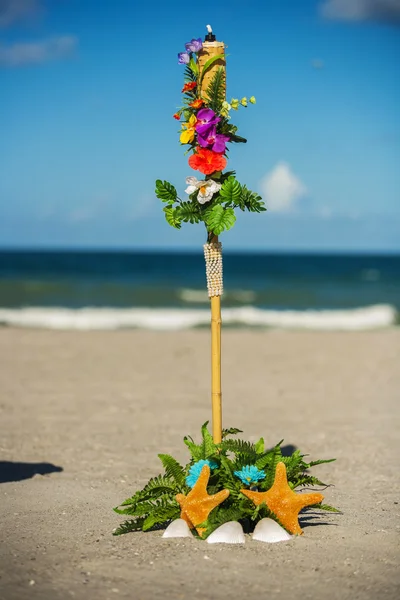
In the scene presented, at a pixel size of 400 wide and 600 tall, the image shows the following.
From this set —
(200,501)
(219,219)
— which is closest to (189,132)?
(219,219)

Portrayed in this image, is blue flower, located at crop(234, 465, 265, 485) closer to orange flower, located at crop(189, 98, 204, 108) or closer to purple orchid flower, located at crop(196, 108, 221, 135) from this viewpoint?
purple orchid flower, located at crop(196, 108, 221, 135)

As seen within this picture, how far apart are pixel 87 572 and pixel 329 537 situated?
4.88 ft

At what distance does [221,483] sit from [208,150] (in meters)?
2.02

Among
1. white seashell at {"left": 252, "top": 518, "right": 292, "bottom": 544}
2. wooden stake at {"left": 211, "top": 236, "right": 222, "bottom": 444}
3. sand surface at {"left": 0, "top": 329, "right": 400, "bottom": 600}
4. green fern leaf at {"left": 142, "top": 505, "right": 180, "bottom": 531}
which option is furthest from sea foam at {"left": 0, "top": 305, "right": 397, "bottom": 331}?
white seashell at {"left": 252, "top": 518, "right": 292, "bottom": 544}

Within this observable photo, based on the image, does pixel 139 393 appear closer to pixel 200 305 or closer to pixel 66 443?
pixel 66 443

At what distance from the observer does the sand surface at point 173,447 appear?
164 inches

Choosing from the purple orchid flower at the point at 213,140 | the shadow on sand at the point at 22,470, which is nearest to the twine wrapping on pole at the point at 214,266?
the purple orchid flower at the point at 213,140

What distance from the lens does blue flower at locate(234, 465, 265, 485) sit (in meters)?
4.76

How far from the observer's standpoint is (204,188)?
4941 mm

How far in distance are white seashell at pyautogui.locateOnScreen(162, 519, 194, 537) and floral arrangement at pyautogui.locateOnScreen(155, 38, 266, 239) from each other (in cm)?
174

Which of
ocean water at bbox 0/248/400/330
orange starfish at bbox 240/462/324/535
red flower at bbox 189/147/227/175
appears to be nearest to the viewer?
orange starfish at bbox 240/462/324/535

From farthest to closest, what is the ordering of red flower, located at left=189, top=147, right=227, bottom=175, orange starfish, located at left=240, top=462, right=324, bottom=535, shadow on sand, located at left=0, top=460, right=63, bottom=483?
shadow on sand, located at left=0, top=460, right=63, bottom=483, red flower, located at left=189, top=147, right=227, bottom=175, orange starfish, located at left=240, top=462, right=324, bottom=535

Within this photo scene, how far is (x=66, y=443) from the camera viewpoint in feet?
27.7

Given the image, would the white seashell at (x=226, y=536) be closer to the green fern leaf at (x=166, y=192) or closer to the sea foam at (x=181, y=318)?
the green fern leaf at (x=166, y=192)
